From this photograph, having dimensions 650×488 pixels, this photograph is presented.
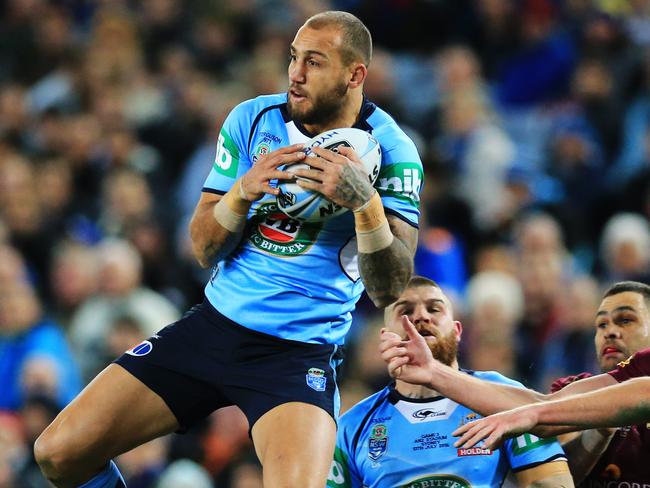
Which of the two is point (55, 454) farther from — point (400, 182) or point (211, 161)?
point (211, 161)

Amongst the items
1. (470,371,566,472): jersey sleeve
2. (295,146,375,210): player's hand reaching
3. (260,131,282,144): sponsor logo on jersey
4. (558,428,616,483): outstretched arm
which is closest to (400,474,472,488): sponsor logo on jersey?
(470,371,566,472): jersey sleeve

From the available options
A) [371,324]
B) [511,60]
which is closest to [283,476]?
[371,324]

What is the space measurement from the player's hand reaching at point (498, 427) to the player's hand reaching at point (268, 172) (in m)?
1.20

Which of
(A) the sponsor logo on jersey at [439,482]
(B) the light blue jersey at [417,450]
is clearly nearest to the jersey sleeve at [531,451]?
(B) the light blue jersey at [417,450]

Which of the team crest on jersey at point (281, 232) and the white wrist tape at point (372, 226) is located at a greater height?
the white wrist tape at point (372, 226)

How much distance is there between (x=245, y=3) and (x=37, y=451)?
8.78 m

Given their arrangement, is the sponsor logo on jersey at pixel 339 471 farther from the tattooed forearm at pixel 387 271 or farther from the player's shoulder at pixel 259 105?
the player's shoulder at pixel 259 105

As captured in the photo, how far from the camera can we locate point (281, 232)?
5.45m

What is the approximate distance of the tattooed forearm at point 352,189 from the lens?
5062mm

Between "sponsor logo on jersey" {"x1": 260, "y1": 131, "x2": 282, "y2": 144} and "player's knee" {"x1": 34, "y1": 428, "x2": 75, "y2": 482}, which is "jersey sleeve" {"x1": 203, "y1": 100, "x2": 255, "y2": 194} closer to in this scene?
"sponsor logo on jersey" {"x1": 260, "y1": 131, "x2": 282, "y2": 144}

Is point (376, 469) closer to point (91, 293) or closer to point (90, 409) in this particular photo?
point (90, 409)

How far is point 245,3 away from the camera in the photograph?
13.5 metres

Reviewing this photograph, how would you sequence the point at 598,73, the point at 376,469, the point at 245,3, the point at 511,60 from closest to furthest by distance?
the point at 376,469, the point at 598,73, the point at 511,60, the point at 245,3

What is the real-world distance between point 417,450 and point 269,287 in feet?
3.45
